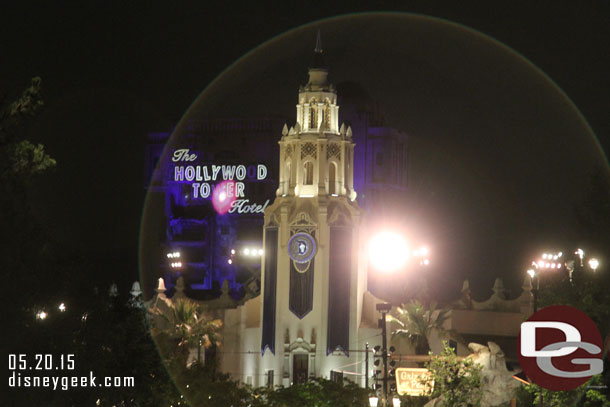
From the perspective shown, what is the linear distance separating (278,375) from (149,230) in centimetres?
5682

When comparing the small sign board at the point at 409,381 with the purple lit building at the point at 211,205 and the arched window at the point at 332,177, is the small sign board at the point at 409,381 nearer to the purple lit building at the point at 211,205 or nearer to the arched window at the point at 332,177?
the arched window at the point at 332,177

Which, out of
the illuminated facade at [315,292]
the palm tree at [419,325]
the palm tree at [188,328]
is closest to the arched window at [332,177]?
the illuminated facade at [315,292]

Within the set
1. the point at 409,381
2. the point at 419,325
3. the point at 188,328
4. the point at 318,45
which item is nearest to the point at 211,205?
the point at 318,45

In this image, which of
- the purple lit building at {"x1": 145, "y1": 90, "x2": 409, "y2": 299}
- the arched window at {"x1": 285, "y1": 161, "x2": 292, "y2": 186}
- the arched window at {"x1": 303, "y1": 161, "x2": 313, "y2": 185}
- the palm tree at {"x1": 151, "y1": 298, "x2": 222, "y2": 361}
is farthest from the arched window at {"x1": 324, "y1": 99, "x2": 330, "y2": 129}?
the purple lit building at {"x1": 145, "y1": 90, "x2": 409, "y2": 299}

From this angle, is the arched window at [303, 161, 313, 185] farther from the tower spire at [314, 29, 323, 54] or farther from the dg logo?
the dg logo

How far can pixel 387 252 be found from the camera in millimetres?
88188

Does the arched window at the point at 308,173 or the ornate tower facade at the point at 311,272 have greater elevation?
the arched window at the point at 308,173

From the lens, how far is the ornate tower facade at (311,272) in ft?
268

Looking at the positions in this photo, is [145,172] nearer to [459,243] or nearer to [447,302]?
[459,243]

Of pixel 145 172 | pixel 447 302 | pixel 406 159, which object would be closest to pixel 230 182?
pixel 145 172

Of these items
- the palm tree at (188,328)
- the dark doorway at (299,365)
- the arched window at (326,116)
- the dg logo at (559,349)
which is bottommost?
the dg logo at (559,349)

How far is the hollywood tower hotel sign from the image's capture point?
81625mm

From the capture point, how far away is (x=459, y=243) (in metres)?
120

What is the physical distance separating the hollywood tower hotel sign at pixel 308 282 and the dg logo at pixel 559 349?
44761 millimetres
